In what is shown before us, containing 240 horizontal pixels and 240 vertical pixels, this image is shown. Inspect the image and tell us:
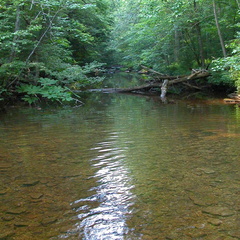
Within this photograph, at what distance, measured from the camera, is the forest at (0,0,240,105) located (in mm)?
10219

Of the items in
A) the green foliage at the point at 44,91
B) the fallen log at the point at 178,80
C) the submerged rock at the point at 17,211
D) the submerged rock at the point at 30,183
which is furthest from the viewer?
the fallen log at the point at 178,80

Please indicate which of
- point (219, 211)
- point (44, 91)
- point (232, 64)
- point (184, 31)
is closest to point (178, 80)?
point (184, 31)

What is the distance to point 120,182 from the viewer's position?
12.9ft

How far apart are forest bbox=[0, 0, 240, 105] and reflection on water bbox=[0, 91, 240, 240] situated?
3855 millimetres

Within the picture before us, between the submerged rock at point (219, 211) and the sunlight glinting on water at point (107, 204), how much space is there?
909 mm

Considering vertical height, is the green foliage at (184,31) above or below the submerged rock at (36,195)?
above

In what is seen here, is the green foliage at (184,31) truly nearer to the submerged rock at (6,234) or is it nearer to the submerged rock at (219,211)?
the submerged rock at (219,211)

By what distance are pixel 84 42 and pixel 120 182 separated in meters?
15.0

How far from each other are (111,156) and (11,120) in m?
5.11

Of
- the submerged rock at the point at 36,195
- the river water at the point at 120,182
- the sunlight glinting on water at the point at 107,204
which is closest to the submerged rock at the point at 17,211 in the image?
the river water at the point at 120,182

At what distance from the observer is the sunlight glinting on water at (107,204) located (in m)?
2.75

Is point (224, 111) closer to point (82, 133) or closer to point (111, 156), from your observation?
point (82, 133)

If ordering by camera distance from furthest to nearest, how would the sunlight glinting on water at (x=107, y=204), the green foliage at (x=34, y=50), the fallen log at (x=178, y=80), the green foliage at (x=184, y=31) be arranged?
the fallen log at (x=178, y=80), the green foliage at (x=184, y=31), the green foliage at (x=34, y=50), the sunlight glinting on water at (x=107, y=204)

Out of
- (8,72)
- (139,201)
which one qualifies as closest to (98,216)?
(139,201)
